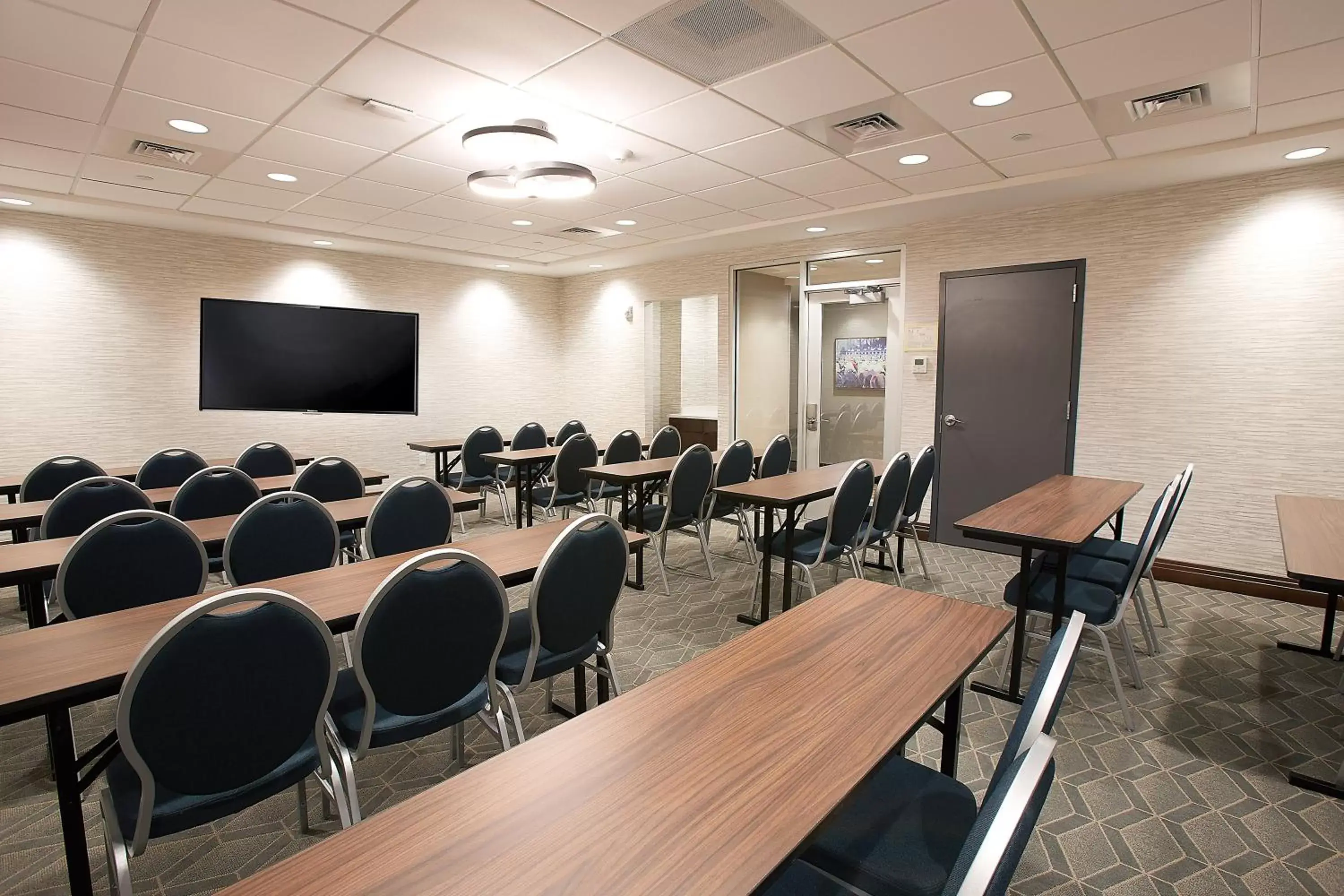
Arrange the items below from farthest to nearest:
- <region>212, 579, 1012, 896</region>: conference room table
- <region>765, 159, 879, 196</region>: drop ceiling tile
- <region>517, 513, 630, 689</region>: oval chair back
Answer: <region>765, 159, 879, 196</region>: drop ceiling tile, <region>517, 513, 630, 689</region>: oval chair back, <region>212, 579, 1012, 896</region>: conference room table

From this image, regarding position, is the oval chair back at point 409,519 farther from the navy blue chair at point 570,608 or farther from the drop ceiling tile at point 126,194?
the drop ceiling tile at point 126,194

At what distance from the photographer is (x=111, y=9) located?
261cm

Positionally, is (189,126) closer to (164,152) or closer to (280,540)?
(164,152)

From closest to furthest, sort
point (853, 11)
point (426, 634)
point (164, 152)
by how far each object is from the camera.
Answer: point (426, 634)
point (853, 11)
point (164, 152)

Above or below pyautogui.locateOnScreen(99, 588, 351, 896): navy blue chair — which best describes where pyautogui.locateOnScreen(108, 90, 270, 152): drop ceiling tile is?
above

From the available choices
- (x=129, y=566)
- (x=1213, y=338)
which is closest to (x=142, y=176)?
(x=129, y=566)

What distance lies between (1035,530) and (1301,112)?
2835mm

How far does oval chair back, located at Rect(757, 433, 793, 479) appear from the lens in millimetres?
5266

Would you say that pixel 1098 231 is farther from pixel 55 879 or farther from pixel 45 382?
pixel 45 382

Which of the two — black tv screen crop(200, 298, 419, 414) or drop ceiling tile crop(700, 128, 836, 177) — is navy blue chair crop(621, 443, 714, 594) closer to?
drop ceiling tile crop(700, 128, 836, 177)

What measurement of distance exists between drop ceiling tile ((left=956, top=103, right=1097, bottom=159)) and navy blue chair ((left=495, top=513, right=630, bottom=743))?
322 centimetres

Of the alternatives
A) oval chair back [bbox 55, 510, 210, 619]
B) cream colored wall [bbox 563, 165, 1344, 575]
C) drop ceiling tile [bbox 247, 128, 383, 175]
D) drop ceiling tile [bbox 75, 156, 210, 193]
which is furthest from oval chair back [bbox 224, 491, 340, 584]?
cream colored wall [bbox 563, 165, 1344, 575]

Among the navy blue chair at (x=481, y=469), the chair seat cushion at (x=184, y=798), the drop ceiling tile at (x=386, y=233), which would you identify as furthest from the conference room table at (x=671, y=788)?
the drop ceiling tile at (x=386, y=233)

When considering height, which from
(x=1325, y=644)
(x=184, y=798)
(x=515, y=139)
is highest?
(x=515, y=139)
